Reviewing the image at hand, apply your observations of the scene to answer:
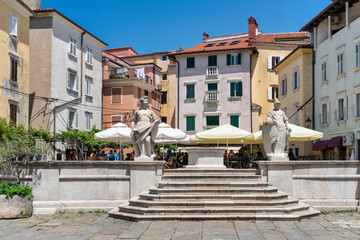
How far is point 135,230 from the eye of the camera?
10914 mm

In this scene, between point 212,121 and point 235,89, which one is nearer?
point 235,89

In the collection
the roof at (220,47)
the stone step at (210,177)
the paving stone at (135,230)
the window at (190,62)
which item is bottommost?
→ the paving stone at (135,230)

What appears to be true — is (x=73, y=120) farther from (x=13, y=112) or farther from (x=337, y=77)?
(x=337, y=77)

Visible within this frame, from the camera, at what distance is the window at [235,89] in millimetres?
42969

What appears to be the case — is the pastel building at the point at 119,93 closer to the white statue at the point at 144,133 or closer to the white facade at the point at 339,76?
the white facade at the point at 339,76

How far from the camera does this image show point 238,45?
144 feet

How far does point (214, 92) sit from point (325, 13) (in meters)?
16.4

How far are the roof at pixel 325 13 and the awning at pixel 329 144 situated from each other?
8224 mm

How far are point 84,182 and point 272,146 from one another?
243 inches

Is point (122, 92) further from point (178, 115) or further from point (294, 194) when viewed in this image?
point (294, 194)

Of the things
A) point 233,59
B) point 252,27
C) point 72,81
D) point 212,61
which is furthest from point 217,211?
point 252,27

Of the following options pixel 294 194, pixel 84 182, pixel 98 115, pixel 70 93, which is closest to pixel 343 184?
pixel 294 194

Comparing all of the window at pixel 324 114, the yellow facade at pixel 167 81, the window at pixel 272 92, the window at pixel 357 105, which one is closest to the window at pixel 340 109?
the window at pixel 357 105

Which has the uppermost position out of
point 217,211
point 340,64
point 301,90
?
point 340,64
